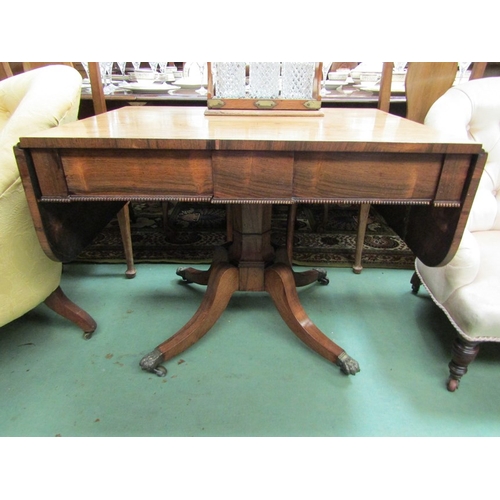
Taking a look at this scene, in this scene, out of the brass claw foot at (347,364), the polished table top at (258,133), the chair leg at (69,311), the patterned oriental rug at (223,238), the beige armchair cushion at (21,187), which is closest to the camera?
the polished table top at (258,133)

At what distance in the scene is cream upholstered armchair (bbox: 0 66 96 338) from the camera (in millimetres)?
909

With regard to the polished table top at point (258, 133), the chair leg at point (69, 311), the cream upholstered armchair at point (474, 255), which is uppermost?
the polished table top at point (258, 133)

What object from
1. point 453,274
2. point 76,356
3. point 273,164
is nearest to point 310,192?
point 273,164

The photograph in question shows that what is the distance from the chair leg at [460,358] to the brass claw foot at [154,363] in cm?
86

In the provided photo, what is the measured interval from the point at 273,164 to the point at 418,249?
1.66 feet

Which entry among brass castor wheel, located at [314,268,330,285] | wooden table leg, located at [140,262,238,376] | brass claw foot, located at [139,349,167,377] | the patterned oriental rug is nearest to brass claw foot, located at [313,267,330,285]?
brass castor wheel, located at [314,268,330,285]

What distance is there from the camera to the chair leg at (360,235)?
154 cm

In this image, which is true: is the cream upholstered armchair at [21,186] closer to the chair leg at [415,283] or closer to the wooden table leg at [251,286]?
the wooden table leg at [251,286]

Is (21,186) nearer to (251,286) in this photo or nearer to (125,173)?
(125,173)

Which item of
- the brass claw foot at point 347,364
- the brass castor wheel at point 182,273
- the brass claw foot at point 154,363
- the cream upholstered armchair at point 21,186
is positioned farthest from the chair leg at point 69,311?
the brass claw foot at point 347,364

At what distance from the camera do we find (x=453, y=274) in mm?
1013

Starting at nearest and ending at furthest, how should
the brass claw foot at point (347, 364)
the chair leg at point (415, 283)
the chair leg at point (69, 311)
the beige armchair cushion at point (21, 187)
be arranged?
the beige armchair cushion at point (21, 187)
the brass claw foot at point (347, 364)
the chair leg at point (69, 311)
the chair leg at point (415, 283)

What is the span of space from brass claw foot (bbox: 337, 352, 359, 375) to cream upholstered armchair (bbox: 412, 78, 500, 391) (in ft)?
0.89

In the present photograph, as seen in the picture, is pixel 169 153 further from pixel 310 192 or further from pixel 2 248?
pixel 2 248
